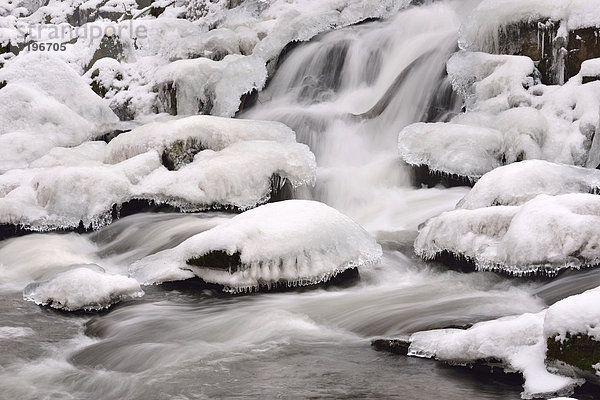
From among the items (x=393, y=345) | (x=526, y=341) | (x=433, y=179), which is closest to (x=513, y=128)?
(x=433, y=179)

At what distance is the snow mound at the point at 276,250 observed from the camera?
504cm

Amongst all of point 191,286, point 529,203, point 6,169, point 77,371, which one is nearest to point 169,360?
point 77,371

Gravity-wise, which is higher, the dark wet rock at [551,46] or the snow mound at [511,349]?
the dark wet rock at [551,46]

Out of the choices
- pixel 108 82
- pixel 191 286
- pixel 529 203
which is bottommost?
pixel 191 286

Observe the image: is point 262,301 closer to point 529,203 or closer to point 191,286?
point 191,286

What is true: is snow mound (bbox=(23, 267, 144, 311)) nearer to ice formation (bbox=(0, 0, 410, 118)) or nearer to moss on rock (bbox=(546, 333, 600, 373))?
moss on rock (bbox=(546, 333, 600, 373))

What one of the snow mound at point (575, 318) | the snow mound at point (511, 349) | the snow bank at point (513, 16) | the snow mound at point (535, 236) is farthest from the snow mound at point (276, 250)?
the snow bank at point (513, 16)

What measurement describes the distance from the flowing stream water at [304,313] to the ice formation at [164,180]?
0.21 meters

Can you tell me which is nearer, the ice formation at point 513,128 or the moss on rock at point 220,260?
the moss on rock at point 220,260

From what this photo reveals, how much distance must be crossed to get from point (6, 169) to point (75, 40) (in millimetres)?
6614

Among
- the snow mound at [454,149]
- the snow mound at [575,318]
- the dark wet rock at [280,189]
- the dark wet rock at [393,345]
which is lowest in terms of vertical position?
the dark wet rock at [393,345]

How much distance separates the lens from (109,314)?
479 centimetres

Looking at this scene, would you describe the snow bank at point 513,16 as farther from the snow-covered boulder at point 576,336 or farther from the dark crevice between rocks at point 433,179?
the snow-covered boulder at point 576,336

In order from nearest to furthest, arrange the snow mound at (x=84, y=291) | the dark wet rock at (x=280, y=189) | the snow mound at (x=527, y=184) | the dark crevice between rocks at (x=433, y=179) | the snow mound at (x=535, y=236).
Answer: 1. the snow mound at (x=535, y=236)
2. the snow mound at (x=84, y=291)
3. the snow mound at (x=527, y=184)
4. the dark crevice between rocks at (x=433, y=179)
5. the dark wet rock at (x=280, y=189)
